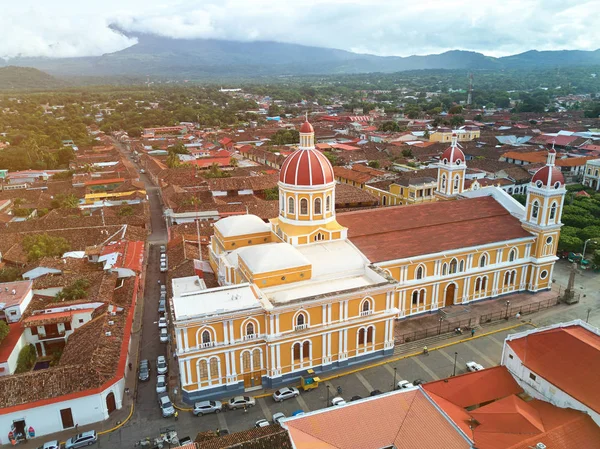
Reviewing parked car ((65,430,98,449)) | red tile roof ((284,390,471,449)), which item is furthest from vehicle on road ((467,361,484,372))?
parked car ((65,430,98,449))

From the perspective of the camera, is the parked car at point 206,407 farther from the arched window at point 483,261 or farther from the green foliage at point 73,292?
the arched window at point 483,261

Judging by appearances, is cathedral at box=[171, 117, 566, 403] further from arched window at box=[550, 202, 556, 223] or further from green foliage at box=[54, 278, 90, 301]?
green foliage at box=[54, 278, 90, 301]

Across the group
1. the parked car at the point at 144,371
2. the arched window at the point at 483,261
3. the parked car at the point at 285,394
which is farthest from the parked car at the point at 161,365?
the arched window at the point at 483,261

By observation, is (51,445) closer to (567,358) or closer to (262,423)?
(262,423)

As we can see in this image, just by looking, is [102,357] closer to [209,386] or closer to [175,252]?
[209,386]

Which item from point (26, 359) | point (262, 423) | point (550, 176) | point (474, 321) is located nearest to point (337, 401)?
point (262, 423)

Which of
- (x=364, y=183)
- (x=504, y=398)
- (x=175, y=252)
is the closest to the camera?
(x=504, y=398)

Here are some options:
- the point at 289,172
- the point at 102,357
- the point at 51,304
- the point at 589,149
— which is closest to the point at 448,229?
the point at 289,172
